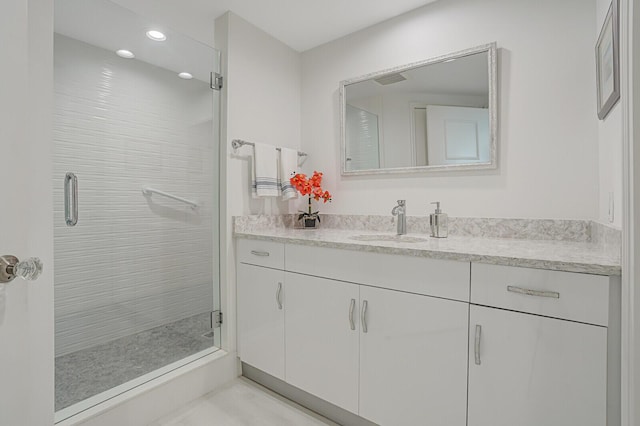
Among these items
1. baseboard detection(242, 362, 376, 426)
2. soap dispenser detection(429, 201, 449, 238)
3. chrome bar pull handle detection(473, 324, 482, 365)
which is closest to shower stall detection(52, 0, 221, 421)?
baseboard detection(242, 362, 376, 426)

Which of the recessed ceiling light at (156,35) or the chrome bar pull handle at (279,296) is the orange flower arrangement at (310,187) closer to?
the chrome bar pull handle at (279,296)

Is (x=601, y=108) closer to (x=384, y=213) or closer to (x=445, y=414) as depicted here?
(x=384, y=213)

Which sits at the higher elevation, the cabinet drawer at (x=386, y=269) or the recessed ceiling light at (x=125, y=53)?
the recessed ceiling light at (x=125, y=53)

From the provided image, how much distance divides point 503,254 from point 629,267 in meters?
0.33

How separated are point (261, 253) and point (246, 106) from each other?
97cm

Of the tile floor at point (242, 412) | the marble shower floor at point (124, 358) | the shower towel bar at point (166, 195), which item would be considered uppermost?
the shower towel bar at point (166, 195)

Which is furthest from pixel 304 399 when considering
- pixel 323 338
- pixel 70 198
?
pixel 70 198

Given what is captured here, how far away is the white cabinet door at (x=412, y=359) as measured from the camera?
119 centimetres

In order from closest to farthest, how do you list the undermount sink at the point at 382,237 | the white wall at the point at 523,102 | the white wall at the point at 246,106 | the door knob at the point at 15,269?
1. the door knob at the point at 15,269
2. the white wall at the point at 523,102
3. the undermount sink at the point at 382,237
4. the white wall at the point at 246,106

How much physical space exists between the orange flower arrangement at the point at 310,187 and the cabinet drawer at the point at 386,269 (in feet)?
1.90

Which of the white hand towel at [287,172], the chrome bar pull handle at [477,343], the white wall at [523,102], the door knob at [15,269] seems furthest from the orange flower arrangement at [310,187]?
the door knob at [15,269]

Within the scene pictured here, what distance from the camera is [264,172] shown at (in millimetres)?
2102

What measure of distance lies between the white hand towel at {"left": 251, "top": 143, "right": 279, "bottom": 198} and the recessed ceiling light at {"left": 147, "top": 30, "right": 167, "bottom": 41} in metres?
0.75

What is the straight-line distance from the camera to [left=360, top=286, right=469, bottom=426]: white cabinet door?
46.9 inches
